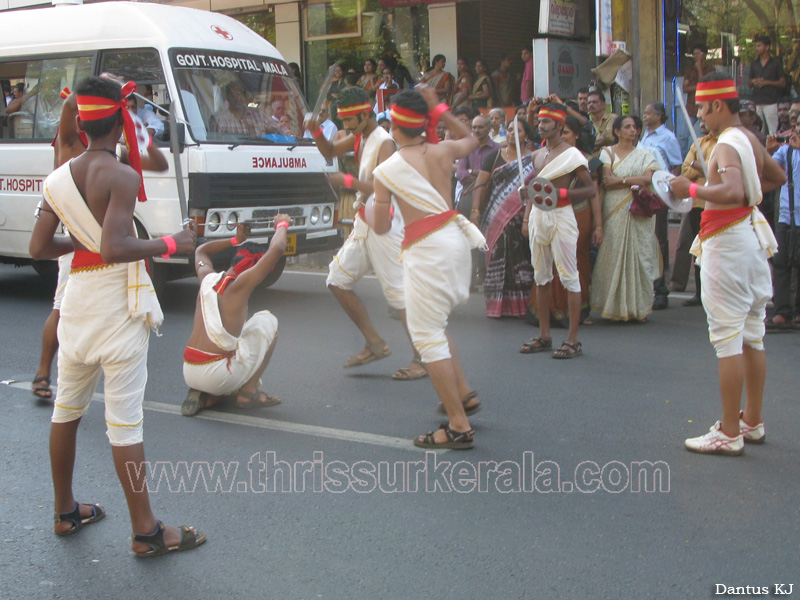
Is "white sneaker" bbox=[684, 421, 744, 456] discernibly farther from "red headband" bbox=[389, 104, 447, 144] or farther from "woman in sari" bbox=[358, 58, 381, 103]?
"woman in sari" bbox=[358, 58, 381, 103]

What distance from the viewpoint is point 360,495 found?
424 centimetres

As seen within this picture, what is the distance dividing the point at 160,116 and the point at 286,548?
5851mm

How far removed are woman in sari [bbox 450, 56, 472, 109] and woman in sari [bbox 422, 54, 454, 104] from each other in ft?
0.41

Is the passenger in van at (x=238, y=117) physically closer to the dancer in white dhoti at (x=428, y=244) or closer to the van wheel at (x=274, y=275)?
the van wheel at (x=274, y=275)

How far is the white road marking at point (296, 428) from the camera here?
195 inches

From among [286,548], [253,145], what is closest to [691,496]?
[286,548]

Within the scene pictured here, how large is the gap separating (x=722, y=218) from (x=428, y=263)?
154 cm

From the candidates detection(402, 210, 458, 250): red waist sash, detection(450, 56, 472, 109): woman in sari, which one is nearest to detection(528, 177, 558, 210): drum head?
detection(402, 210, 458, 250): red waist sash

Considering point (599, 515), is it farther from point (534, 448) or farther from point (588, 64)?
point (588, 64)

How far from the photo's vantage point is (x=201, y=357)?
5.46 metres

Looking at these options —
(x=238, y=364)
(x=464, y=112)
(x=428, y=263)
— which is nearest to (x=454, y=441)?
(x=428, y=263)

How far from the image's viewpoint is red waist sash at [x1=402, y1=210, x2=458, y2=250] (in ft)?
15.9

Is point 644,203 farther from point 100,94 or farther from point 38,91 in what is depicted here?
point 38,91

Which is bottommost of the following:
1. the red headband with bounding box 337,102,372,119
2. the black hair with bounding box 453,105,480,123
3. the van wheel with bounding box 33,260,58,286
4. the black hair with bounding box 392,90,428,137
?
the van wheel with bounding box 33,260,58,286
